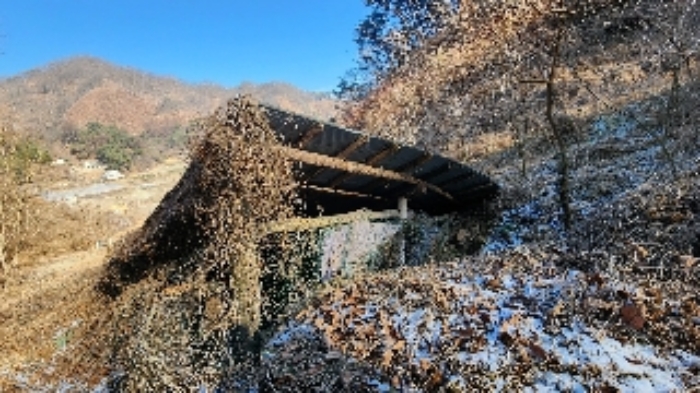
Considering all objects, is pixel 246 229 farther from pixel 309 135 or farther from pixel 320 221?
pixel 320 221


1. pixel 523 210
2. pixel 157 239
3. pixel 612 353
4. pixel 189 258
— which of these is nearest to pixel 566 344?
pixel 612 353

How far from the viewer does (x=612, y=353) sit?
4129mm

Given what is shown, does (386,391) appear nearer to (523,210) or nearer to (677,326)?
(677,326)

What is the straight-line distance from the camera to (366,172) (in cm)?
664

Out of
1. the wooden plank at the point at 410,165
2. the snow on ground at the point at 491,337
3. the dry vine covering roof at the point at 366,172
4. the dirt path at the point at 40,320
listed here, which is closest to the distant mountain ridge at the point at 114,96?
the dirt path at the point at 40,320

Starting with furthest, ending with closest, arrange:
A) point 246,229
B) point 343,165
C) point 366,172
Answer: point 366,172, point 343,165, point 246,229

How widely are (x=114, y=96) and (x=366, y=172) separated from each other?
81344 millimetres

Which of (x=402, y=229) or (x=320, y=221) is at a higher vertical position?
(x=320, y=221)

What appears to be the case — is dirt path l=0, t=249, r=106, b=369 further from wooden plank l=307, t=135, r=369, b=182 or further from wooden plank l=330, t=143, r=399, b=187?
wooden plank l=307, t=135, r=369, b=182

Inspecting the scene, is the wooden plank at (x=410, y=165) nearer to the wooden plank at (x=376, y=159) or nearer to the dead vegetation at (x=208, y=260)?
the wooden plank at (x=376, y=159)

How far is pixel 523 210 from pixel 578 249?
12.5 feet

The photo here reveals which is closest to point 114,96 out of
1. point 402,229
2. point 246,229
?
point 402,229

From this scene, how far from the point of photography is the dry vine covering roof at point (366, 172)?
5.27m

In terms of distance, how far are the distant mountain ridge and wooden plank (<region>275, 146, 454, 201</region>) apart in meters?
57.5
